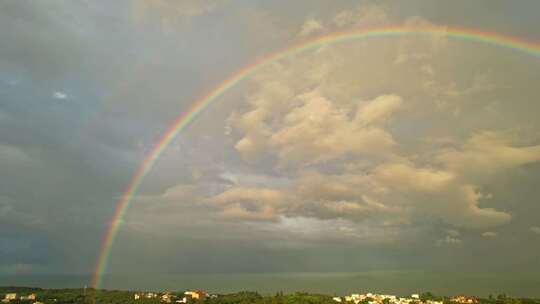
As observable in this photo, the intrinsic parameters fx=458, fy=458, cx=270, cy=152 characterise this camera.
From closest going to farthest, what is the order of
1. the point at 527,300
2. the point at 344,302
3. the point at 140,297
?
the point at 527,300
the point at 344,302
the point at 140,297

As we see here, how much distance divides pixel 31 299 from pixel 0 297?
9.99 meters

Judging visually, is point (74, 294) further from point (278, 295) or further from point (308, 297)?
point (308, 297)

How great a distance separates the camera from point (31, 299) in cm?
8731

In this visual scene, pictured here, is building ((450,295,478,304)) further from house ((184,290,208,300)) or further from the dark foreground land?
house ((184,290,208,300))

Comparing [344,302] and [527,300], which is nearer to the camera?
[527,300]

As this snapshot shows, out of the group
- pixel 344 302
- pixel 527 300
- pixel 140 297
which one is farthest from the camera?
pixel 140 297

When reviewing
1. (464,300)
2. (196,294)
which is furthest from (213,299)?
(464,300)

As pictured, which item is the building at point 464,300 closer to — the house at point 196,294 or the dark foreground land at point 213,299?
the dark foreground land at point 213,299

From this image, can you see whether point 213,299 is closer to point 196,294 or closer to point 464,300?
point 196,294

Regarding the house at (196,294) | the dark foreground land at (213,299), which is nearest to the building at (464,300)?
the dark foreground land at (213,299)

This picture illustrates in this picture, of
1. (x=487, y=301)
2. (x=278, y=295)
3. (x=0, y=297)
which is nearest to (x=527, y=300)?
(x=487, y=301)

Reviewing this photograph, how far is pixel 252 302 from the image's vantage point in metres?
A: 86.2

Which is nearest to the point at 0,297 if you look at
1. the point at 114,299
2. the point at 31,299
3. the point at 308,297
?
the point at 31,299

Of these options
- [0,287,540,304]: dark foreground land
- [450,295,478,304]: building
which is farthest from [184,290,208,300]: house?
[450,295,478,304]: building
